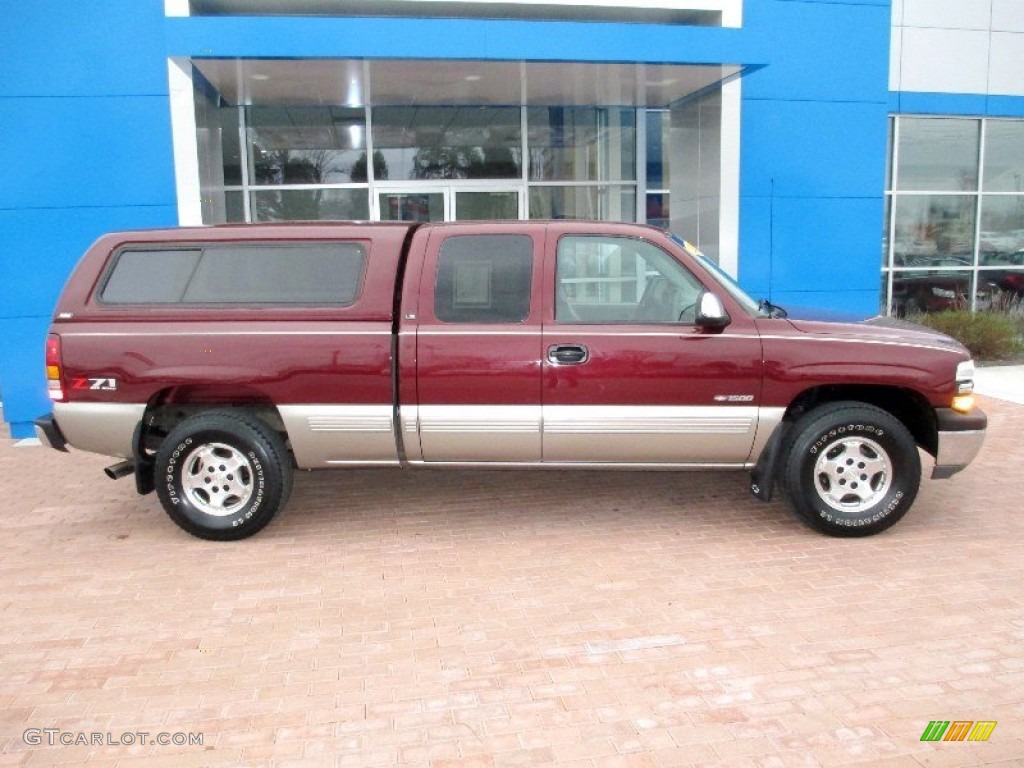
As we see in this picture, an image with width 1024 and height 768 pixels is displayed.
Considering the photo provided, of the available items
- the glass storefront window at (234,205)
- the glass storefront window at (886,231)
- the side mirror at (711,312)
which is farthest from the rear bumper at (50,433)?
the glass storefront window at (886,231)

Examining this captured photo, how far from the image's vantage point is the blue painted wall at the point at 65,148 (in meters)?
8.54

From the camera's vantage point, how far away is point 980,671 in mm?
3758

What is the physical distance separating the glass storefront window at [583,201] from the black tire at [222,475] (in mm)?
8265

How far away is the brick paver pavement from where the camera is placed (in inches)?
131

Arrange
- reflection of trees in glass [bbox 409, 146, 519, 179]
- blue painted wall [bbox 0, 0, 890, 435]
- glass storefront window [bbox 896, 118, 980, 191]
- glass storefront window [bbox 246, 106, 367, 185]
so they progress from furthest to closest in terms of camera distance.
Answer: glass storefront window [bbox 896, 118, 980, 191], reflection of trees in glass [bbox 409, 146, 519, 179], glass storefront window [bbox 246, 106, 367, 185], blue painted wall [bbox 0, 0, 890, 435]

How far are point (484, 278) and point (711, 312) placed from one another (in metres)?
1.40

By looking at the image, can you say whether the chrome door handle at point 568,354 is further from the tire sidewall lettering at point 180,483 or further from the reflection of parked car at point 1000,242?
the reflection of parked car at point 1000,242

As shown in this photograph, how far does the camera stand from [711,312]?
5.05 m

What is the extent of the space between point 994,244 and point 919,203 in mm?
1630

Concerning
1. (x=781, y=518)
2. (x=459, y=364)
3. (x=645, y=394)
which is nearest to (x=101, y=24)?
(x=459, y=364)

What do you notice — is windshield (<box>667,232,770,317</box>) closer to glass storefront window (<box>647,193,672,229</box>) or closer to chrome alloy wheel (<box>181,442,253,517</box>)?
chrome alloy wheel (<box>181,442,253,517</box>)

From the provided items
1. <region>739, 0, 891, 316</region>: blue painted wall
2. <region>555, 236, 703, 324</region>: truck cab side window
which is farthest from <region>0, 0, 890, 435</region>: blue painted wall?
<region>555, 236, 703, 324</region>: truck cab side window

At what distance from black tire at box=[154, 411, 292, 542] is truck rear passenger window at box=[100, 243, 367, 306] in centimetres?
78

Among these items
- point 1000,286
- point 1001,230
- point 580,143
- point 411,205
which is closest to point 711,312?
point 411,205
